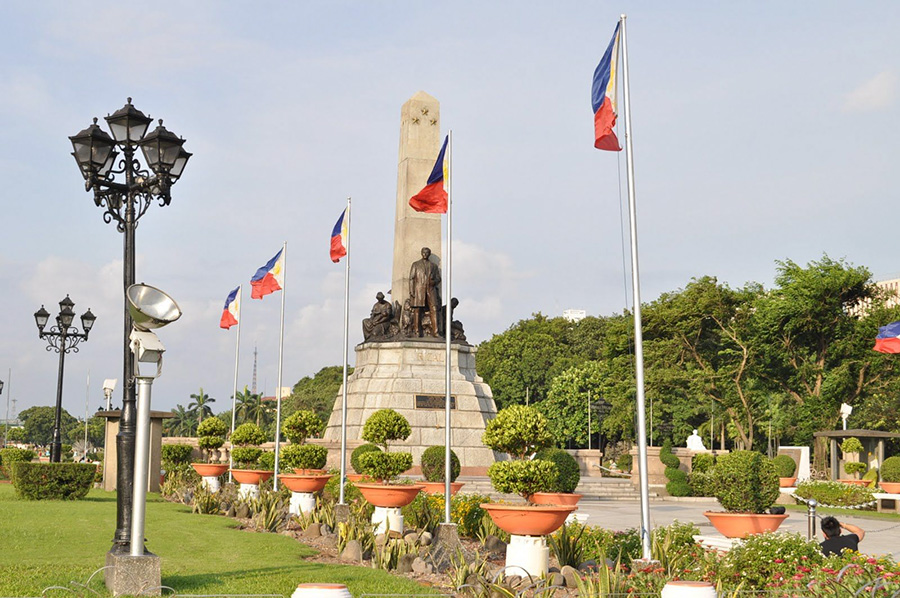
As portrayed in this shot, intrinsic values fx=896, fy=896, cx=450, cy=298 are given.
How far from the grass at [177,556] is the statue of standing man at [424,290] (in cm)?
1377

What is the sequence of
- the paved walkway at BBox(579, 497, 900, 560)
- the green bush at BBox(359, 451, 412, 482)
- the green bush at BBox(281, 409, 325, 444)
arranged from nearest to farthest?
1. the green bush at BBox(359, 451, 412, 482)
2. the paved walkway at BBox(579, 497, 900, 560)
3. the green bush at BBox(281, 409, 325, 444)

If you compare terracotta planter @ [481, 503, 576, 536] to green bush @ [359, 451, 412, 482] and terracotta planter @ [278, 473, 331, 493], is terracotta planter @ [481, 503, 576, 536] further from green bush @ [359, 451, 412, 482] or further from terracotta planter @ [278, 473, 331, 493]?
terracotta planter @ [278, 473, 331, 493]

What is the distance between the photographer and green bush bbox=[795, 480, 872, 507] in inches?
1085

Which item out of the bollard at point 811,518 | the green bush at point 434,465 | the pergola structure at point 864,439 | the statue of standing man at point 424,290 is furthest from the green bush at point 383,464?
the pergola structure at point 864,439

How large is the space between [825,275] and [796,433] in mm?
9535

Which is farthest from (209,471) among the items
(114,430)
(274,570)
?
(274,570)

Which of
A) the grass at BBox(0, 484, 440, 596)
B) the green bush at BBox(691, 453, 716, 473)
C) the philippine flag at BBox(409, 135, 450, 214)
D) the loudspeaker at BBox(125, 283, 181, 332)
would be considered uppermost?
the philippine flag at BBox(409, 135, 450, 214)

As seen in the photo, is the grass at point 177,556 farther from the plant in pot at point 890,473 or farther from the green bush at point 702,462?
the green bush at point 702,462

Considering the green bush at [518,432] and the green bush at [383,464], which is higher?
the green bush at [518,432]

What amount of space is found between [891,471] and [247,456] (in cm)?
2053

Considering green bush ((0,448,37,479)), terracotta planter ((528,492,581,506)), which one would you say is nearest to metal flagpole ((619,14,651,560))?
terracotta planter ((528,492,581,506))

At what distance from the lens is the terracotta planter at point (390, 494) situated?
15.0 meters

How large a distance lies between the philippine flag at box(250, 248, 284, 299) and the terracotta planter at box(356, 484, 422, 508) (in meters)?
9.58

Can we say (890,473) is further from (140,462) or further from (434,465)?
(140,462)
